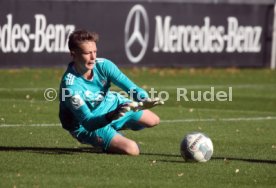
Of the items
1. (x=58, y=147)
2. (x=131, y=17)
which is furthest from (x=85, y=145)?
(x=131, y=17)

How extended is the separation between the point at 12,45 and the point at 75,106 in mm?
12869

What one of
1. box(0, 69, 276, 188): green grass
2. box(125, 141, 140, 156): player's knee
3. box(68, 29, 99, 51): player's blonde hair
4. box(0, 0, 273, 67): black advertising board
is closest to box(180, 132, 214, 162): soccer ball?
box(0, 69, 276, 188): green grass

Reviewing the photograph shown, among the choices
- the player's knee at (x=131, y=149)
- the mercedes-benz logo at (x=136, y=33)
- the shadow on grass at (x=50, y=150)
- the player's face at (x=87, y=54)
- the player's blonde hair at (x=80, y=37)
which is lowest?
the mercedes-benz logo at (x=136, y=33)

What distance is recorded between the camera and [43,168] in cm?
1050

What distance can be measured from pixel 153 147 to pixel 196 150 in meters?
1.54

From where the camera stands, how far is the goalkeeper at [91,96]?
11.6 metres

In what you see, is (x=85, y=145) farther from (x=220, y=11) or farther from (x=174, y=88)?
(x=220, y=11)

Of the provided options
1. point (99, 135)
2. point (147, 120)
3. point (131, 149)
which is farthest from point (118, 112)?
point (147, 120)

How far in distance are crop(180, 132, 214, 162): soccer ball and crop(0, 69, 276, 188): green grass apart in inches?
4.2

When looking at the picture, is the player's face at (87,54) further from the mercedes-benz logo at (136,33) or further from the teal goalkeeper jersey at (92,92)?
the mercedes-benz logo at (136,33)

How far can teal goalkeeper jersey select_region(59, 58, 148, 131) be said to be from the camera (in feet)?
38.3

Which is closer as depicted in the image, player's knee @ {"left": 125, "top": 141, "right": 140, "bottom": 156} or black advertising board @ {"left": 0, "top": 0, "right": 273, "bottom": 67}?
player's knee @ {"left": 125, "top": 141, "right": 140, "bottom": 156}

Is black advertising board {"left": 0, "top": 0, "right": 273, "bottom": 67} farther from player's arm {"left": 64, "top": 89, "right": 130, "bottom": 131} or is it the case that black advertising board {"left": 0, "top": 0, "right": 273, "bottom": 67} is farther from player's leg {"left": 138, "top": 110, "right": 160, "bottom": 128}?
player's arm {"left": 64, "top": 89, "right": 130, "bottom": 131}

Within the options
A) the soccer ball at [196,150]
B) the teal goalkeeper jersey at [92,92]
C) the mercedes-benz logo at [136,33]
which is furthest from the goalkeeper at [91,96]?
the mercedes-benz logo at [136,33]
